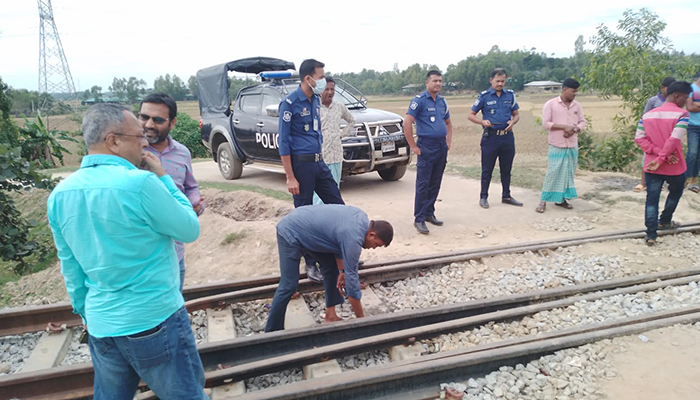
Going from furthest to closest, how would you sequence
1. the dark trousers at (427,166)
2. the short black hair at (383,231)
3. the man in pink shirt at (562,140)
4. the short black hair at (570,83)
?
1. the man in pink shirt at (562,140)
2. the short black hair at (570,83)
3. the dark trousers at (427,166)
4. the short black hair at (383,231)

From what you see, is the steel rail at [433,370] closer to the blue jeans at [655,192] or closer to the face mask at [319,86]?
the blue jeans at [655,192]

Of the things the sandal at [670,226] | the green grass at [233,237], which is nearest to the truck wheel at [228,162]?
the green grass at [233,237]

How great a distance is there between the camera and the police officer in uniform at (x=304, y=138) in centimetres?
471

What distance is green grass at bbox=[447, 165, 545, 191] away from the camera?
9.18 metres

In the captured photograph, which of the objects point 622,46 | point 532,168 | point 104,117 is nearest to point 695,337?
point 104,117

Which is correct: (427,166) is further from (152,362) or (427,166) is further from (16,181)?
(16,181)

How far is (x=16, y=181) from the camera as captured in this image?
5.98 meters

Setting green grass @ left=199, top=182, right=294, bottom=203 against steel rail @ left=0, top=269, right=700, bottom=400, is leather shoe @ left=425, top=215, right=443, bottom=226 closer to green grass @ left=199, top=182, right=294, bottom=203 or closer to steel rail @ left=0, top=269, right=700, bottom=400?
steel rail @ left=0, top=269, right=700, bottom=400

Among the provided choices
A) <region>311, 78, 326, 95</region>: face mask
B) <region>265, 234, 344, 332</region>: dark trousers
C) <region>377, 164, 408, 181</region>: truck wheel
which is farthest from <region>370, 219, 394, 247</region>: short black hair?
<region>377, 164, 408, 181</region>: truck wheel

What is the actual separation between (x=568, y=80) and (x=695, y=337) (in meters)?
4.30

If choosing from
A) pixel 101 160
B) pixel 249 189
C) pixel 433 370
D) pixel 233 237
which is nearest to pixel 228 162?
pixel 249 189

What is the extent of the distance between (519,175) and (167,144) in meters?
8.30

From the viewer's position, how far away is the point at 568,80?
6.89 metres

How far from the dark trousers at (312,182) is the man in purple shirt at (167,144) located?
159 cm
